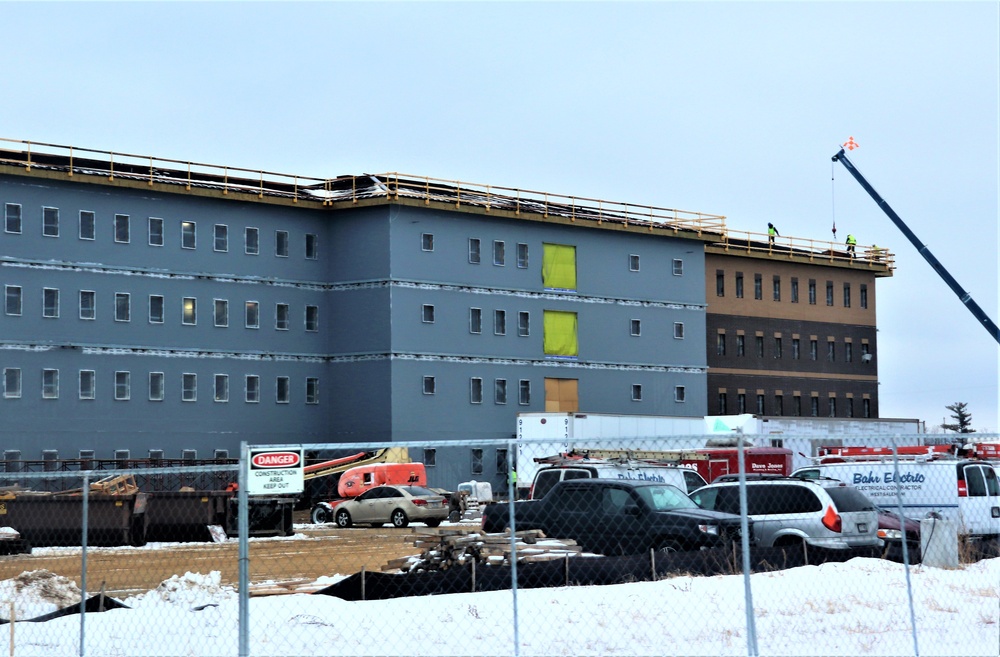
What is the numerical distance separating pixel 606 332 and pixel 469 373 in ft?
28.8

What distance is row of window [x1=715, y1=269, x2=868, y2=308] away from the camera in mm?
79625

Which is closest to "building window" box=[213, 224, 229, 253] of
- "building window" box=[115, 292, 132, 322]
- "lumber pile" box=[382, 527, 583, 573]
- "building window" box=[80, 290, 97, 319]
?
"building window" box=[115, 292, 132, 322]

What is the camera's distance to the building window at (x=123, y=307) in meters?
60.1

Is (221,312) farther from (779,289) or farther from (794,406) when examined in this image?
(794,406)

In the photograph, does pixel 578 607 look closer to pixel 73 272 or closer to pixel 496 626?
pixel 496 626

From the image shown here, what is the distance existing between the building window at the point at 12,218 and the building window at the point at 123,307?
5.15 metres

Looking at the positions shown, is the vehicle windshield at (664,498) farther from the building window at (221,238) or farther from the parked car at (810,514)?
the building window at (221,238)

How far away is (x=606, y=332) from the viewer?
7112 centimetres

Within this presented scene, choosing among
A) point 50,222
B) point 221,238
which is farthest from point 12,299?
point 221,238

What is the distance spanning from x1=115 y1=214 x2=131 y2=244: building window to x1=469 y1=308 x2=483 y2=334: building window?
660 inches

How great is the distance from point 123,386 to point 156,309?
12.5 ft

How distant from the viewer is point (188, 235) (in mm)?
62094

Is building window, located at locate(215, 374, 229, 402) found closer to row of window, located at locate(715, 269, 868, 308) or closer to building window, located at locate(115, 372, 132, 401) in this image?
building window, located at locate(115, 372, 132, 401)

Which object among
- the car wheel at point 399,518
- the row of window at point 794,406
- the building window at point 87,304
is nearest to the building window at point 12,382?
the building window at point 87,304
